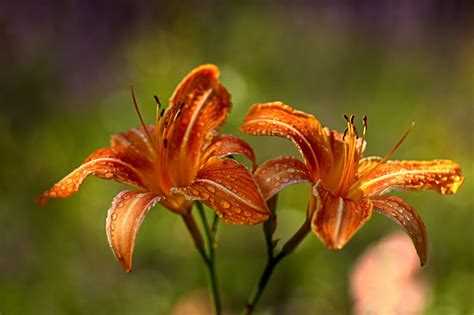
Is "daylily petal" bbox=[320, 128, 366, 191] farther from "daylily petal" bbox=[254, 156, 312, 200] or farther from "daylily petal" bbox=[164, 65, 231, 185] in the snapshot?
"daylily petal" bbox=[164, 65, 231, 185]

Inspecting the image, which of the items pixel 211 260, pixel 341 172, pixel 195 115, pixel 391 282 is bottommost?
pixel 391 282

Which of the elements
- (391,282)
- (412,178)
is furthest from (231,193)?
(391,282)

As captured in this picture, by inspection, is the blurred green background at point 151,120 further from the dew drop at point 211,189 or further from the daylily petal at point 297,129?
the dew drop at point 211,189

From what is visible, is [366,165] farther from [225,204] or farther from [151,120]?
[151,120]

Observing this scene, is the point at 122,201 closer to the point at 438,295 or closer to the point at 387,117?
the point at 438,295

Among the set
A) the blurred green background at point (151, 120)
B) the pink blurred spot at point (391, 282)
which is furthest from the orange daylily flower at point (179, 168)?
the pink blurred spot at point (391, 282)

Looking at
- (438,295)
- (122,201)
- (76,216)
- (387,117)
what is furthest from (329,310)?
(387,117)

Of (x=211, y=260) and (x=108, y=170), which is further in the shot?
(x=211, y=260)
